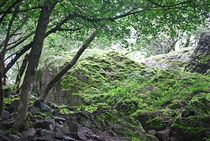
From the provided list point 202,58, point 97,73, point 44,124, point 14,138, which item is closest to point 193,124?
point 44,124

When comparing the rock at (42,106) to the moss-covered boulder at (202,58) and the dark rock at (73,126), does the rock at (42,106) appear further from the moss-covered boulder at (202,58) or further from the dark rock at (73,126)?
the moss-covered boulder at (202,58)

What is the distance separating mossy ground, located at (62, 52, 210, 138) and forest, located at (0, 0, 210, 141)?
0.04 meters

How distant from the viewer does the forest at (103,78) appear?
7.70 m

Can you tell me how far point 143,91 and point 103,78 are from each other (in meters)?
2.84

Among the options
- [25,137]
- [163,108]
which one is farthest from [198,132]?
[25,137]

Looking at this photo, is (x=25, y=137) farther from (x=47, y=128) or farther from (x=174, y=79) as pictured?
(x=174, y=79)

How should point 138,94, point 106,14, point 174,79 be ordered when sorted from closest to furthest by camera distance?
point 106,14, point 138,94, point 174,79

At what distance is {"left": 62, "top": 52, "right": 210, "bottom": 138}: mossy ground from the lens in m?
11.5

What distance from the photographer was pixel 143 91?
1570 centimetres

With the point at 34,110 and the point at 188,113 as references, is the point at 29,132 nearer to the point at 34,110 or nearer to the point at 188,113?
the point at 34,110

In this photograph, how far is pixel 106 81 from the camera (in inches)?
693

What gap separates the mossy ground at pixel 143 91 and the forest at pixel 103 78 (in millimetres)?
37

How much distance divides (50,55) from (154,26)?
11066mm

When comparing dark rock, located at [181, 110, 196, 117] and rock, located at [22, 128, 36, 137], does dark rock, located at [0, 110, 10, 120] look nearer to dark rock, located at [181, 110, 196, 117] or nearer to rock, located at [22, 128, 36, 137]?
rock, located at [22, 128, 36, 137]
